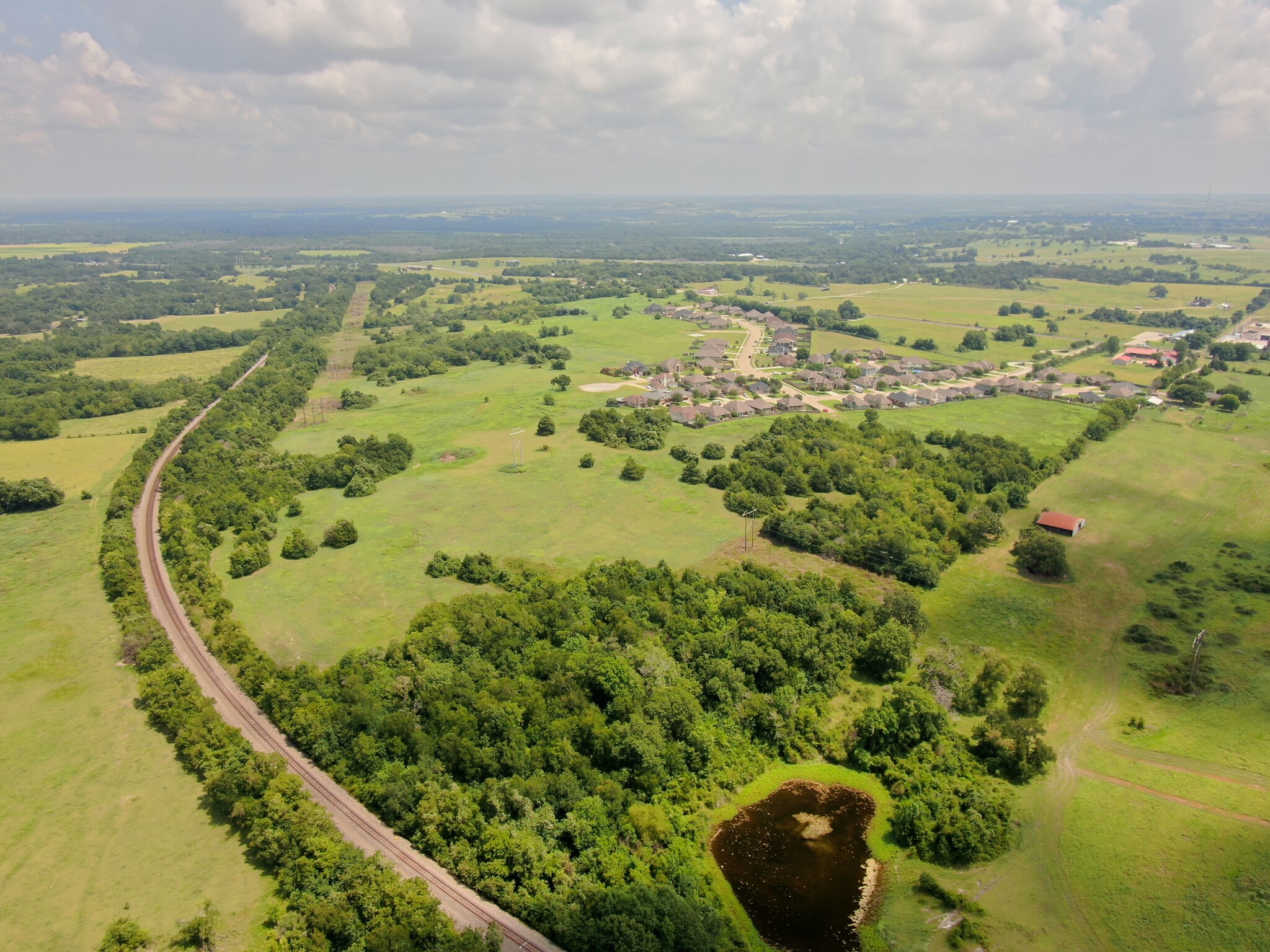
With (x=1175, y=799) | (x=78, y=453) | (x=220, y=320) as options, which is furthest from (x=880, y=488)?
(x=220, y=320)

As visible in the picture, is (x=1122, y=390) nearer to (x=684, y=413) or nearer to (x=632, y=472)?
(x=684, y=413)

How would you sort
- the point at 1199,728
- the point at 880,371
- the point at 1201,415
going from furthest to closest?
1. the point at 880,371
2. the point at 1201,415
3. the point at 1199,728

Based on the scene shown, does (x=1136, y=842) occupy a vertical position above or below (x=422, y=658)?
below

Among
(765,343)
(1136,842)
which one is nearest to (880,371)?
(765,343)

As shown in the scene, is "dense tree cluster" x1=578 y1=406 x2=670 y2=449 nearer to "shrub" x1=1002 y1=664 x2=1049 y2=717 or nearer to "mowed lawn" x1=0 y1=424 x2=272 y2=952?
"mowed lawn" x1=0 y1=424 x2=272 y2=952

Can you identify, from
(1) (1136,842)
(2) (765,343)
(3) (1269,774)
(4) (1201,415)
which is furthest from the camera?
(2) (765,343)

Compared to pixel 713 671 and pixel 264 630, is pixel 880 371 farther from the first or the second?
Result: pixel 264 630

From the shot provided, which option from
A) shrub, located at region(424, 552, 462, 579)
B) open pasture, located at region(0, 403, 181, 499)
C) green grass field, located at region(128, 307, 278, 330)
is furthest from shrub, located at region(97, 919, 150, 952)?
green grass field, located at region(128, 307, 278, 330)
